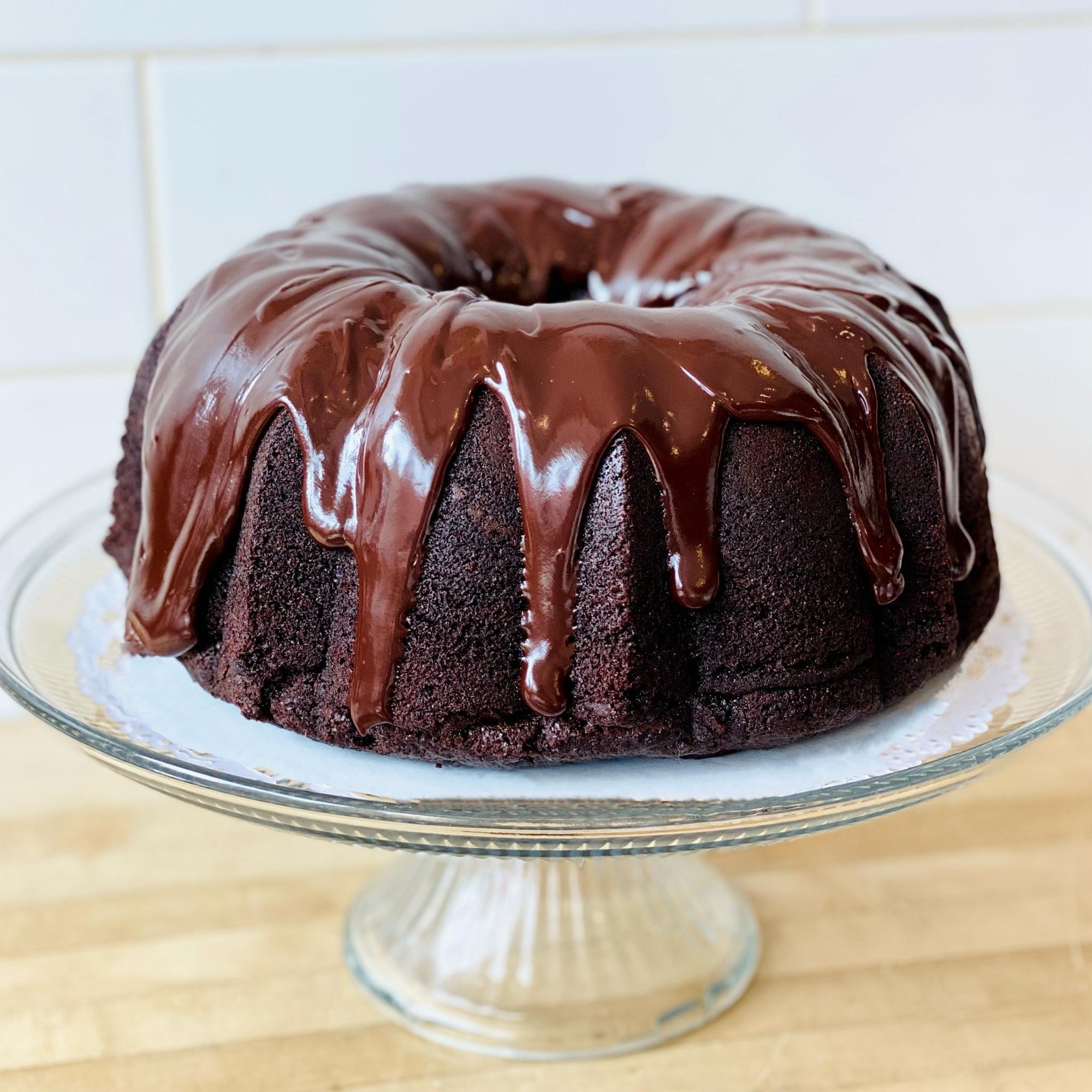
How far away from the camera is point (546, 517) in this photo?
0.89 meters

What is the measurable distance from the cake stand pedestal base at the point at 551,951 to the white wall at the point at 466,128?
0.74 meters

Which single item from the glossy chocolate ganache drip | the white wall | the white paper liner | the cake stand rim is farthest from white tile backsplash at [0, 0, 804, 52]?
the cake stand rim

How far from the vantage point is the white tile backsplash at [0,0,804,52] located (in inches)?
56.7

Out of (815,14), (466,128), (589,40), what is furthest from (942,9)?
Answer: (466,128)

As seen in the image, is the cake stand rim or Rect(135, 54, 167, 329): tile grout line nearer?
the cake stand rim

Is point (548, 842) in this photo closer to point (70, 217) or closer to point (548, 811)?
point (548, 811)

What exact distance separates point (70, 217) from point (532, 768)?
93 cm

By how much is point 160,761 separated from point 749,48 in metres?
1.09

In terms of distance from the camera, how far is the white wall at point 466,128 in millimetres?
1476

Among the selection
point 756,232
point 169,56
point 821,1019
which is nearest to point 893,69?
point 756,232

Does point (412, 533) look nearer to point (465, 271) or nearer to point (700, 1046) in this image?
point (465, 271)

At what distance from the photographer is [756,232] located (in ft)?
4.04

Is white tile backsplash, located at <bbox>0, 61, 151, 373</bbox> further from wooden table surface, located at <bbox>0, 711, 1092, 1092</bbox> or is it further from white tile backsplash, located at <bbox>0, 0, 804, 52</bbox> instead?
wooden table surface, located at <bbox>0, 711, 1092, 1092</bbox>

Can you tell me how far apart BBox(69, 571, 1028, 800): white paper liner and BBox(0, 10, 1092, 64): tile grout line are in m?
0.73
